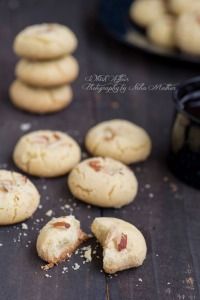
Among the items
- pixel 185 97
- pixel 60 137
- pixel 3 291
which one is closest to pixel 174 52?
pixel 185 97

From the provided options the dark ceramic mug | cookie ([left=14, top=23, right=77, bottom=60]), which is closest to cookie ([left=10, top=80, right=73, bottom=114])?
cookie ([left=14, top=23, right=77, bottom=60])

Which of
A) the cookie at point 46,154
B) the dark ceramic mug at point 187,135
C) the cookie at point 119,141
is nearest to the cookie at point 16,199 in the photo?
the cookie at point 46,154

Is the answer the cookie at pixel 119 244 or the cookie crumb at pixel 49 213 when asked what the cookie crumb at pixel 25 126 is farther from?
the cookie at pixel 119 244

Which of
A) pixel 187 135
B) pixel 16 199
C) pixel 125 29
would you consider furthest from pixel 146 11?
pixel 16 199

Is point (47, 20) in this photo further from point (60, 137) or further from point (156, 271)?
point (156, 271)

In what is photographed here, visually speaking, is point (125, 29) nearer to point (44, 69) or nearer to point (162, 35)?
point (162, 35)

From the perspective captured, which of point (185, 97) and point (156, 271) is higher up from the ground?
point (185, 97)
